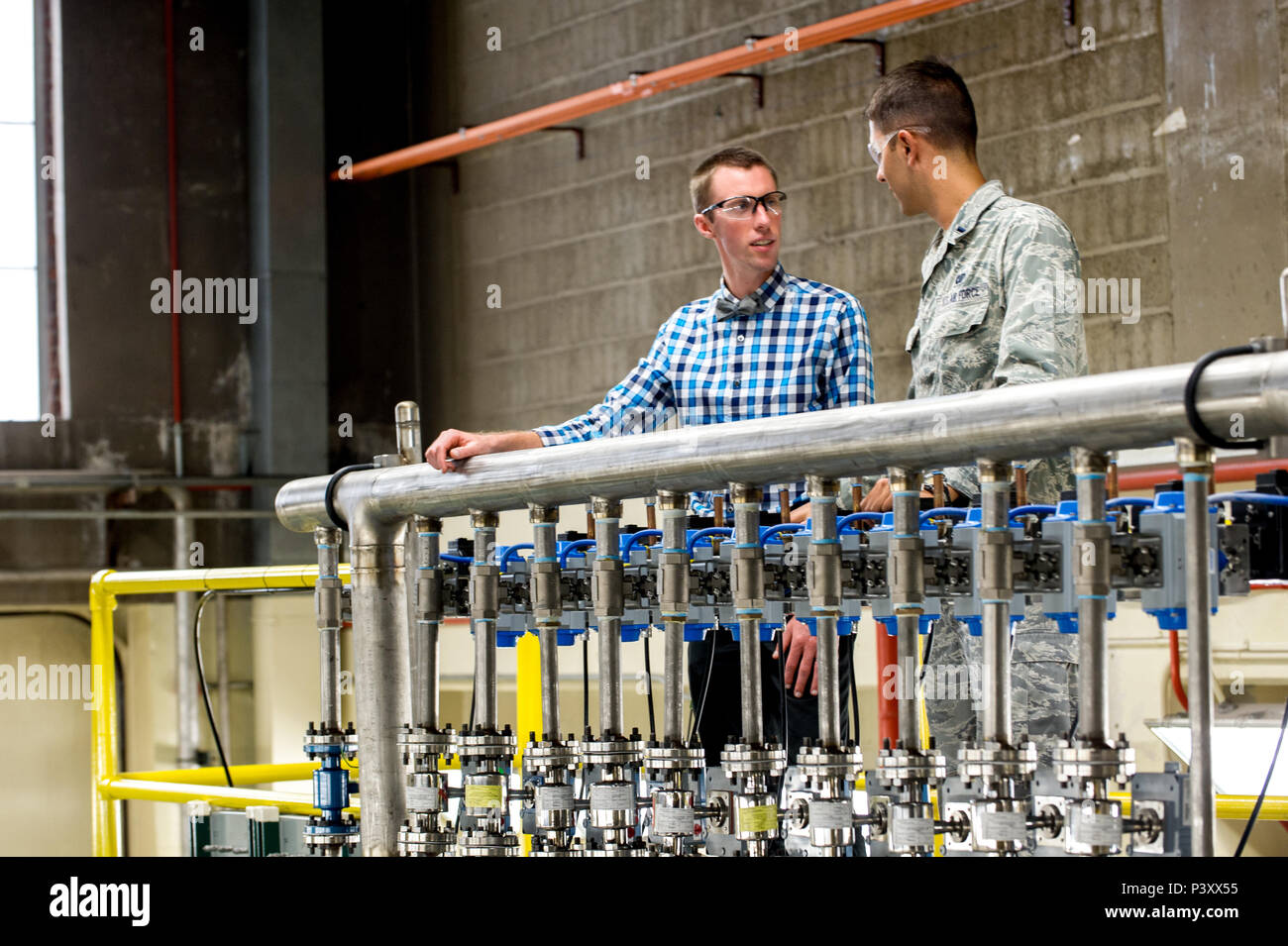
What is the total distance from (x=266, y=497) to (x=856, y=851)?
7.16 meters

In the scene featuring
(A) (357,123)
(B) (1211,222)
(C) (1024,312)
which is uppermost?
(A) (357,123)

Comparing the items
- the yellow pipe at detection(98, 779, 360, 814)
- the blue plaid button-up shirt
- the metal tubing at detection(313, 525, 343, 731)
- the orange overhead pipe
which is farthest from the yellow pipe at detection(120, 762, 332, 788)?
the orange overhead pipe

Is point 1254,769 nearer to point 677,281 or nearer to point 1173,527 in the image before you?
point 1173,527

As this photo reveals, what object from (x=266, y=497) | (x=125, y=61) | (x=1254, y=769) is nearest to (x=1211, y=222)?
(x=1254, y=769)

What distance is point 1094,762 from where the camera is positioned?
1.31m

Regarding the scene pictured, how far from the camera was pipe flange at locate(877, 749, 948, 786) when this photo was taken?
1430 millimetres

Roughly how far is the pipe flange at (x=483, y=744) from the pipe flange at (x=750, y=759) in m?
0.34

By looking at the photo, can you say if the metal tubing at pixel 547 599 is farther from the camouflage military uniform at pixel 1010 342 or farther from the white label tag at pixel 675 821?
the camouflage military uniform at pixel 1010 342

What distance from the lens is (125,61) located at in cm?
838

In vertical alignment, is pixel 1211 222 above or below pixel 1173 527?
above

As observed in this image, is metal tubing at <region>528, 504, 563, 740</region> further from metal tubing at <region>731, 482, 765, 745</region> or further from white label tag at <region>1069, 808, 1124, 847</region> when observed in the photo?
white label tag at <region>1069, 808, 1124, 847</region>
